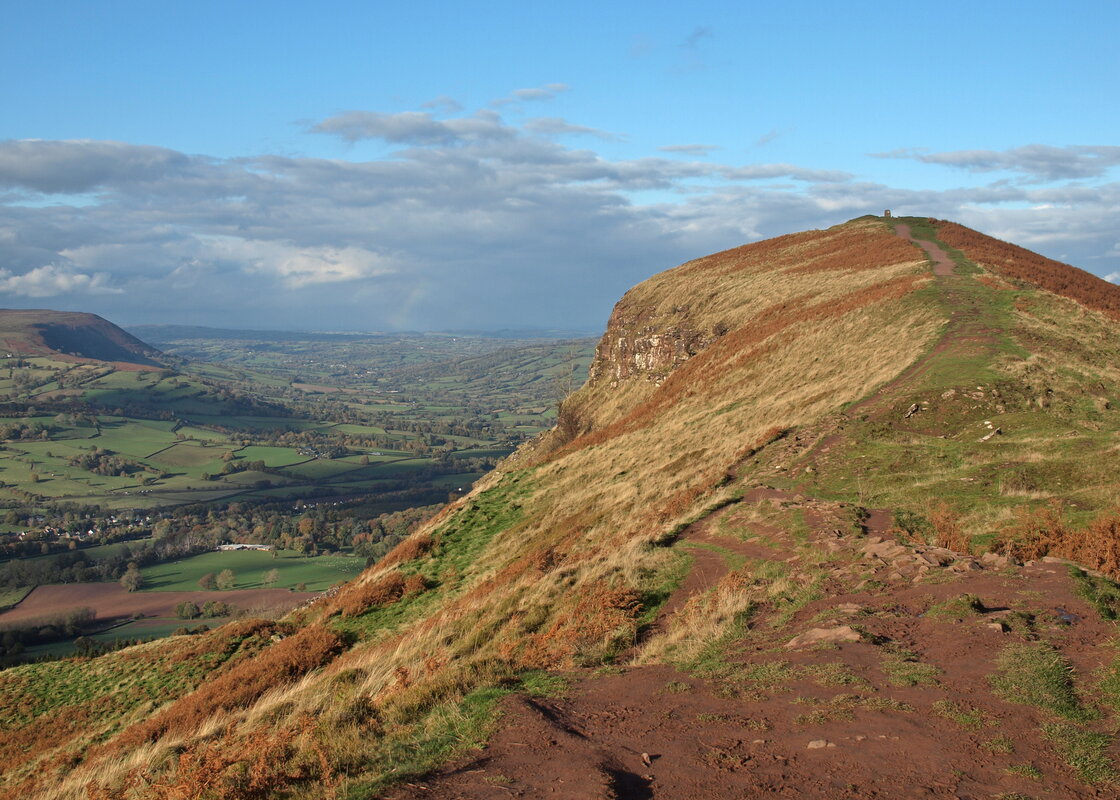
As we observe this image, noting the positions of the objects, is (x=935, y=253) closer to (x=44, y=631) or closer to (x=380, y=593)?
(x=380, y=593)

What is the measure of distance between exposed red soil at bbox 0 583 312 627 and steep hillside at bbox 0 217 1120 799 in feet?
123

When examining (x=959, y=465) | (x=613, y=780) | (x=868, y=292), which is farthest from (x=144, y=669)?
(x=868, y=292)

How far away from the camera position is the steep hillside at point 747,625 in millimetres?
7457

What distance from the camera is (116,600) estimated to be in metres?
68.6

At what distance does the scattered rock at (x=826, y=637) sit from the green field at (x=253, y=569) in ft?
208

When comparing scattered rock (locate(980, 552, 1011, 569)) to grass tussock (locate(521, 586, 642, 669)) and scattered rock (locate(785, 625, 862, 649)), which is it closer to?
scattered rock (locate(785, 625, 862, 649))

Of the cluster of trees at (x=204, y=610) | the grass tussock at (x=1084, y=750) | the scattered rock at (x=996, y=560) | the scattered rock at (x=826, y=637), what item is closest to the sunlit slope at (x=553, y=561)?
the scattered rock at (x=826, y=637)

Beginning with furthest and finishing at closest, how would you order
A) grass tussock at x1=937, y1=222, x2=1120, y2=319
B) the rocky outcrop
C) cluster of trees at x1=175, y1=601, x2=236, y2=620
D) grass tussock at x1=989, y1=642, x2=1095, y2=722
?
cluster of trees at x1=175, y1=601, x2=236, y2=620 → the rocky outcrop → grass tussock at x1=937, y1=222, x2=1120, y2=319 → grass tussock at x1=989, y1=642, x2=1095, y2=722

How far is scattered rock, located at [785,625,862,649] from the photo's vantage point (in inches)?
419

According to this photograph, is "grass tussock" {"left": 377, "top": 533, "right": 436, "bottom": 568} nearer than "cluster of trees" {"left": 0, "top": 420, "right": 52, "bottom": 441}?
Yes

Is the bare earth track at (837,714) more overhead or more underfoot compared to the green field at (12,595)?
more overhead

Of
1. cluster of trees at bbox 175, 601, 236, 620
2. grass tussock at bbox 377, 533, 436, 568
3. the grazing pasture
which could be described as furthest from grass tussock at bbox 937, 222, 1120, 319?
cluster of trees at bbox 175, 601, 236, 620

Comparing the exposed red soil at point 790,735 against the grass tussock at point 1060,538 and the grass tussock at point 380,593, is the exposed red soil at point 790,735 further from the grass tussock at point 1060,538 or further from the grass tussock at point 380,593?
the grass tussock at point 380,593

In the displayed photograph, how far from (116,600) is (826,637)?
7843 cm
